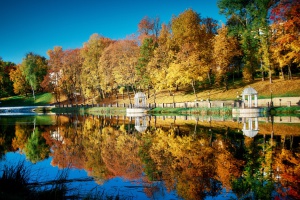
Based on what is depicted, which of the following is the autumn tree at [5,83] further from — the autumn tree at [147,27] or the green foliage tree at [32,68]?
the autumn tree at [147,27]

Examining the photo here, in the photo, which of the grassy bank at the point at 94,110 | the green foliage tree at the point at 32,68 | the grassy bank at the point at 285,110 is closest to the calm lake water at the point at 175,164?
the grassy bank at the point at 285,110

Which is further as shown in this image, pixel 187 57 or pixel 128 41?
pixel 128 41

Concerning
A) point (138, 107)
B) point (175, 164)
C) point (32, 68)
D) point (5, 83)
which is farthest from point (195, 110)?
point (5, 83)

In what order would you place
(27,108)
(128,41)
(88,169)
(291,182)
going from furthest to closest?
(27,108), (128,41), (88,169), (291,182)

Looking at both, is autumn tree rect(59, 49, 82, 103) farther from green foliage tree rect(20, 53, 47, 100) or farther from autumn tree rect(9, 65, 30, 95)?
autumn tree rect(9, 65, 30, 95)

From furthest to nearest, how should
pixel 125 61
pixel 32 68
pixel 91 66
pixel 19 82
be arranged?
pixel 19 82 < pixel 32 68 < pixel 91 66 < pixel 125 61

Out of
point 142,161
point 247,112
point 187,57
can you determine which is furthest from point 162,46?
point 142,161

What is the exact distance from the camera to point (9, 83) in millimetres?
96000

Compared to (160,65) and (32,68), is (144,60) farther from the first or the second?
(32,68)

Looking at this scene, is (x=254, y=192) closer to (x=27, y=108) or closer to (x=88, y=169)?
(x=88, y=169)

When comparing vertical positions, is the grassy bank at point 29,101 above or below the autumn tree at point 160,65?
below

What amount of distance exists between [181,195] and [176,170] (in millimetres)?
2519

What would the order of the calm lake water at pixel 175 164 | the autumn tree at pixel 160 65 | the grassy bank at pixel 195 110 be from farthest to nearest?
the autumn tree at pixel 160 65
the grassy bank at pixel 195 110
the calm lake water at pixel 175 164

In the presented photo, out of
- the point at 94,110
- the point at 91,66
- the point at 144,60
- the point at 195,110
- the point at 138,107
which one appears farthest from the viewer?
the point at 91,66
